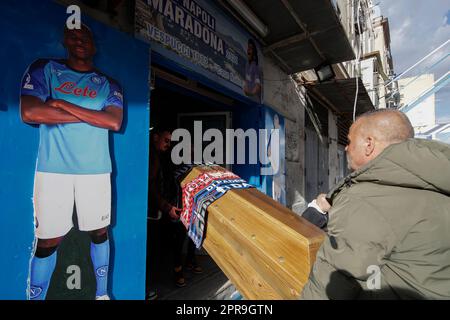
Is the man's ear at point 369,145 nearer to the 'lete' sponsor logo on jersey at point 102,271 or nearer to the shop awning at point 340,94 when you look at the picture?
the 'lete' sponsor logo on jersey at point 102,271

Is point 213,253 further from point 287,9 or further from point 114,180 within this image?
point 287,9

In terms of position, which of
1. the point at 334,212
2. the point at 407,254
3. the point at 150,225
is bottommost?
the point at 150,225

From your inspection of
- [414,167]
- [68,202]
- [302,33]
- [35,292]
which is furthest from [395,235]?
[302,33]

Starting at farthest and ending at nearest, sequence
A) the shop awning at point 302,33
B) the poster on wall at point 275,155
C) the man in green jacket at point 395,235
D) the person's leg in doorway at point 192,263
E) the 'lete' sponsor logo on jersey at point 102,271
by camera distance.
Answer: the poster on wall at point 275,155
the shop awning at point 302,33
the person's leg in doorway at point 192,263
the 'lete' sponsor logo on jersey at point 102,271
the man in green jacket at point 395,235

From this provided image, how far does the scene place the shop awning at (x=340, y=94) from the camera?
6633 mm

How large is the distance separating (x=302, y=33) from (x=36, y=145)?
15.3 feet

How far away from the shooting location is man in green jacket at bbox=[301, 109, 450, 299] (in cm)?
103

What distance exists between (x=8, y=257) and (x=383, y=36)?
80.9ft

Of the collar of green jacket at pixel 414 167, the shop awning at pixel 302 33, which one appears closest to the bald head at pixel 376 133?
the collar of green jacket at pixel 414 167

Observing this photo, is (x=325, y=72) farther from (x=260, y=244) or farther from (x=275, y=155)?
(x=260, y=244)

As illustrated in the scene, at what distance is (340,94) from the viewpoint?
765 centimetres

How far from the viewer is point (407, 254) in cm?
105

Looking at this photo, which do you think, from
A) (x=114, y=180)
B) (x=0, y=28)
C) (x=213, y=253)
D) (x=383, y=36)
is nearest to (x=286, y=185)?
(x=213, y=253)

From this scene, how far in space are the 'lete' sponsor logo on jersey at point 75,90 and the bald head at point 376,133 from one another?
1902 mm
